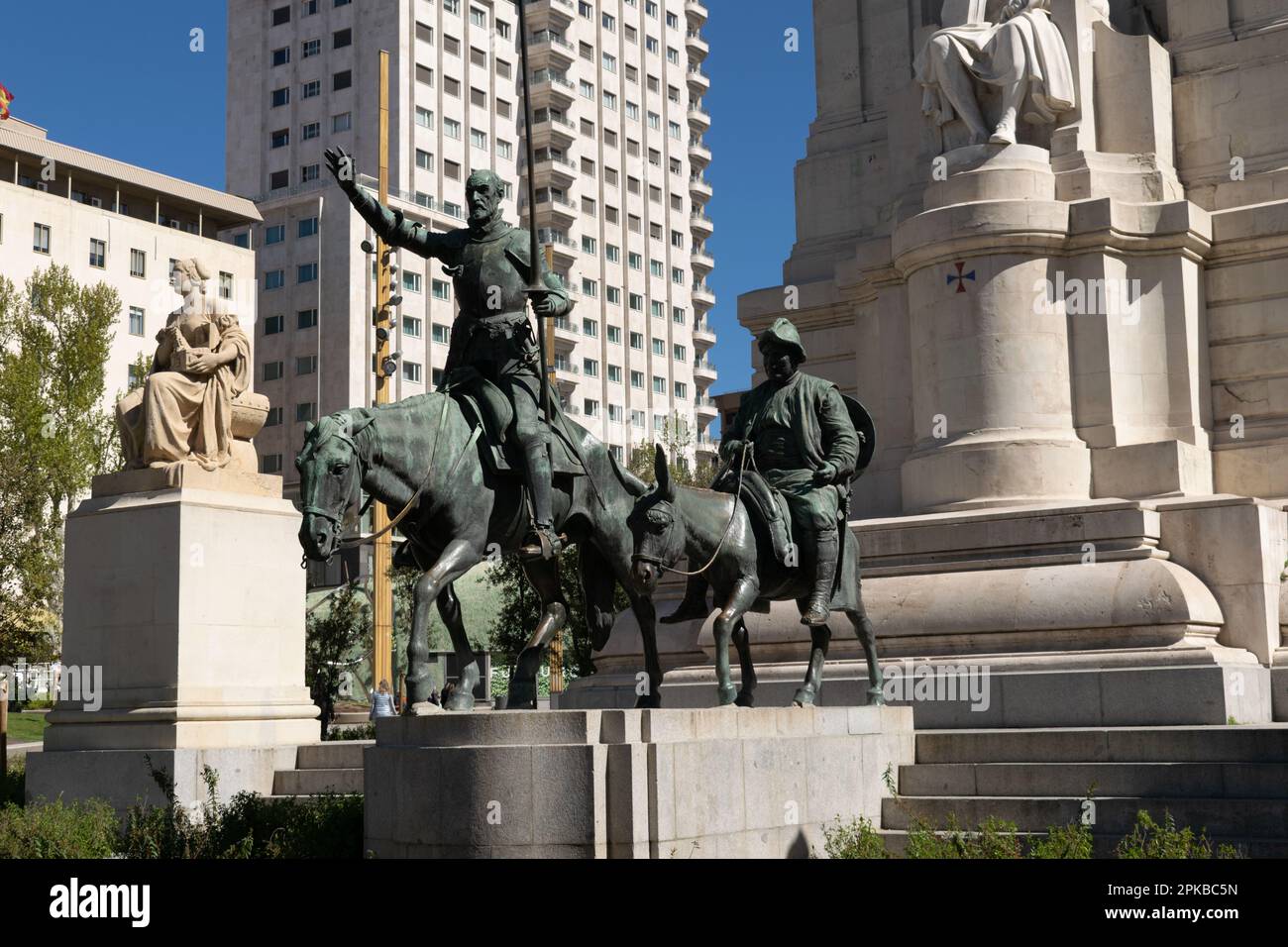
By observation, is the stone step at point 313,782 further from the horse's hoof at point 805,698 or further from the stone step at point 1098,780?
the stone step at point 1098,780

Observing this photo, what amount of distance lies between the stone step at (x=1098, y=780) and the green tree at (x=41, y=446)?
3565 centimetres

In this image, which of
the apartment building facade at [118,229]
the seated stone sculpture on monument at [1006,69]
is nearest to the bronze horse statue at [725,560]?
the seated stone sculpture on monument at [1006,69]

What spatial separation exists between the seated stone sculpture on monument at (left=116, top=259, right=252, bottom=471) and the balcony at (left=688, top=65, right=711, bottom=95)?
96480mm

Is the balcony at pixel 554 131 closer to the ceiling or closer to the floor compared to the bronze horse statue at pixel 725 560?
closer to the ceiling

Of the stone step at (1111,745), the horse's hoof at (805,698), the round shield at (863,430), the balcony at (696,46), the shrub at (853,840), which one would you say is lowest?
the shrub at (853,840)

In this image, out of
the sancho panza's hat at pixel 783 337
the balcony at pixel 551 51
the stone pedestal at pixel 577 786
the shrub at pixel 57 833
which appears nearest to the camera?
the stone pedestal at pixel 577 786

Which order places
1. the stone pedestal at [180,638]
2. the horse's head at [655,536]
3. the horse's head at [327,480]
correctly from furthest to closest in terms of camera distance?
the stone pedestal at [180,638] → the horse's head at [655,536] → the horse's head at [327,480]

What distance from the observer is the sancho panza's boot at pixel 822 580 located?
13.5 m

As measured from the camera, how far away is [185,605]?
1738 cm

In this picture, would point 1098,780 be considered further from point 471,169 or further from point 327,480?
point 471,169

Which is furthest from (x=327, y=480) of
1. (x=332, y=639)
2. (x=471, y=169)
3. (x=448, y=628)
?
(x=471, y=169)

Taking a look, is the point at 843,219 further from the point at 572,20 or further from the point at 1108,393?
the point at 572,20

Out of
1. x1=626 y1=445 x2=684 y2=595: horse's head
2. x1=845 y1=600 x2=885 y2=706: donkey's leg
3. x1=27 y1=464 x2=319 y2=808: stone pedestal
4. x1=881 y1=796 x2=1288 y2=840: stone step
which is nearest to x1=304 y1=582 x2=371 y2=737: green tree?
x1=27 y1=464 x2=319 y2=808: stone pedestal

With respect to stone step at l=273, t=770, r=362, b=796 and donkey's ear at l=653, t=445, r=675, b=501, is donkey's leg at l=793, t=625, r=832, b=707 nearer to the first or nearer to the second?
donkey's ear at l=653, t=445, r=675, b=501
